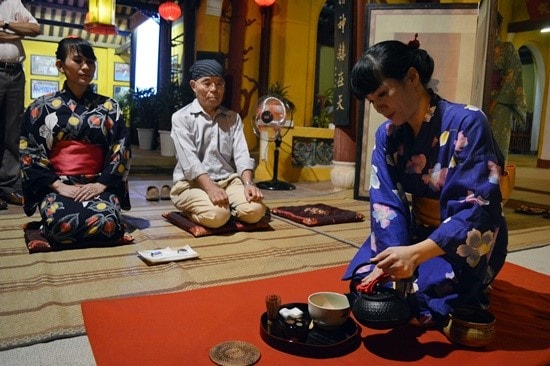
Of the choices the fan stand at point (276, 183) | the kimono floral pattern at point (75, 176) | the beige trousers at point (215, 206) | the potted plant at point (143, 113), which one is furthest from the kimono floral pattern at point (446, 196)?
the potted plant at point (143, 113)

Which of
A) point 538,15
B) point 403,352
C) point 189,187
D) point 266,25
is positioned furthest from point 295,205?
point 538,15

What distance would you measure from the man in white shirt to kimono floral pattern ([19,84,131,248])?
22.2 inches

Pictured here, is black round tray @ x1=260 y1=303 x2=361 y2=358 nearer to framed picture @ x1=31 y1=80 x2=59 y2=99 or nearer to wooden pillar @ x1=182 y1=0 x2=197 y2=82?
wooden pillar @ x1=182 y1=0 x2=197 y2=82

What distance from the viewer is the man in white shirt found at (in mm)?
3551

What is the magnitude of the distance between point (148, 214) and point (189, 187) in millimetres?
665

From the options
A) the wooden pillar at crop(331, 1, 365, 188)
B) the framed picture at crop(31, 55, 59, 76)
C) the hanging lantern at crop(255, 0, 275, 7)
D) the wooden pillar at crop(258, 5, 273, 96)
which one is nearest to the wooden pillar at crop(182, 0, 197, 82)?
the wooden pillar at crop(258, 5, 273, 96)

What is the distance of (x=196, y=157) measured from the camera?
3.68m

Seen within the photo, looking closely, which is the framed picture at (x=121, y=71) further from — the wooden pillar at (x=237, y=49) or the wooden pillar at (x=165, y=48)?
the wooden pillar at (x=237, y=49)

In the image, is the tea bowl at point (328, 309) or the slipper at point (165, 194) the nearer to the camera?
the tea bowl at point (328, 309)

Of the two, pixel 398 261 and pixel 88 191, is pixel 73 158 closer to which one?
pixel 88 191

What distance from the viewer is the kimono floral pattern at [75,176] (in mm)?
2988

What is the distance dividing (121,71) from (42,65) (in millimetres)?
2706

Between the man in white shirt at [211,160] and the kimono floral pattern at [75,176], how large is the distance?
0.56m

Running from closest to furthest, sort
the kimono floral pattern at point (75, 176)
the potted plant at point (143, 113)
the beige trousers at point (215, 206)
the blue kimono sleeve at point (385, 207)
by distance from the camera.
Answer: the blue kimono sleeve at point (385, 207) → the kimono floral pattern at point (75, 176) → the beige trousers at point (215, 206) → the potted plant at point (143, 113)
